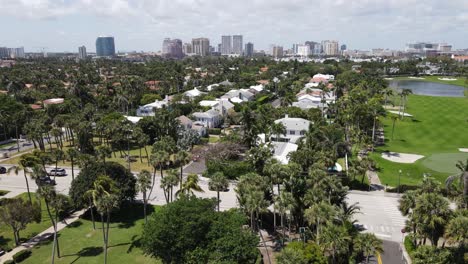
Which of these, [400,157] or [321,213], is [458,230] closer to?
[321,213]

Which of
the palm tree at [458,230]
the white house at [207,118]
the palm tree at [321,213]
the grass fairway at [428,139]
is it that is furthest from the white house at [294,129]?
the palm tree at [458,230]

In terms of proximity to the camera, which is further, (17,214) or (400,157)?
(400,157)

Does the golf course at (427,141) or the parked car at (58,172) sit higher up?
the golf course at (427,141)

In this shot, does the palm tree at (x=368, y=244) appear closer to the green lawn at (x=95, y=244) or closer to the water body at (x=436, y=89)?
the green lawn at (x=95, y=244)

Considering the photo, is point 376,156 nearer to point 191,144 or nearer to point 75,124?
point 191,144

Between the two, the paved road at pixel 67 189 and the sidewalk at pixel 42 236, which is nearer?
the sidewalk at pixel 42 236

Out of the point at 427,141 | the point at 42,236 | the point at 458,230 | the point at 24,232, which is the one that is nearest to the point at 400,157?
the point at 427,141

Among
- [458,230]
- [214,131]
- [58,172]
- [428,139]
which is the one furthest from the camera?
[214,131]
